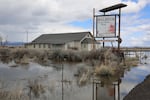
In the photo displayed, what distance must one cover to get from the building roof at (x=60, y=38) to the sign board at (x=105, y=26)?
25216mm

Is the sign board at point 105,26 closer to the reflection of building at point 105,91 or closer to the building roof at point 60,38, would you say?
the reflection of building at point 105,91

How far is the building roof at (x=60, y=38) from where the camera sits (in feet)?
197

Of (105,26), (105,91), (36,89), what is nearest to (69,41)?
(105,26)

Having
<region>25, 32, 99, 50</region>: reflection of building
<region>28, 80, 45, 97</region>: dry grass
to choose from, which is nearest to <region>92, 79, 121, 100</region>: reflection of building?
<region>28, 80, 45, 97</region>: dry grass

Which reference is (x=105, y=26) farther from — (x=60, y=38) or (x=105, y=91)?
(x=60, y=38)

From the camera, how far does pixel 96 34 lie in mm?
33562

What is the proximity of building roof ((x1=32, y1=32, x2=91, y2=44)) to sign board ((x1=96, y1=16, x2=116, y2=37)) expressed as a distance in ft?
82.7

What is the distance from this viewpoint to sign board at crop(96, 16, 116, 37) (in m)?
32.9

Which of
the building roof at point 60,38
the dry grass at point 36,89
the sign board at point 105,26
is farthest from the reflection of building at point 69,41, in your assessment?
the dry grass at point 36,89

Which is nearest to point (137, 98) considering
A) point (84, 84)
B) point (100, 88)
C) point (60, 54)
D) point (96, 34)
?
point (100, 88)

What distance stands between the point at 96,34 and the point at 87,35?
2671 cm

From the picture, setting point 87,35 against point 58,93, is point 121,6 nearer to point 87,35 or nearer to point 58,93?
point 58,93

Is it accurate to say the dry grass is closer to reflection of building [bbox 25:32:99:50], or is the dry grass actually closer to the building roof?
reflection of building [bbox 25:32:99:50]

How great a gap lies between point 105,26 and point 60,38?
30472mm
